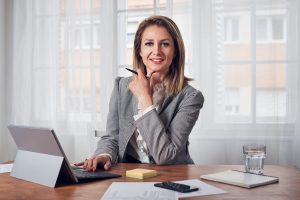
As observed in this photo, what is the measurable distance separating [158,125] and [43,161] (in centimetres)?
54

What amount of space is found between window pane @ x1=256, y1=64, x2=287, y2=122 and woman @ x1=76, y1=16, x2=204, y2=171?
684mm

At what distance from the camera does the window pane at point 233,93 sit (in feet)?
7.90

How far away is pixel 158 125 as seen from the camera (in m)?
1.58

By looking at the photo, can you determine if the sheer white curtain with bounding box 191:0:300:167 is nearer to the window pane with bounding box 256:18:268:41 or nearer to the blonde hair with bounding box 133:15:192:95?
the window pane with bounding box 256:18:268:41

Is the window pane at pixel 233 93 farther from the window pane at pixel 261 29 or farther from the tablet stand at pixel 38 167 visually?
the tablet stand at pixel 38 167

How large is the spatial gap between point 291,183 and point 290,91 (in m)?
1.24

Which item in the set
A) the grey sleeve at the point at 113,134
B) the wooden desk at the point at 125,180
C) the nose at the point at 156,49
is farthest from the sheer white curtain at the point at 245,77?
the wooden desk at the point at 125,180

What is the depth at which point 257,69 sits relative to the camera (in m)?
2.39

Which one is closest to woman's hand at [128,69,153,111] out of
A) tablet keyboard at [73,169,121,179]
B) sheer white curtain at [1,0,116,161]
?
tablet keyboard at [73,169,121,179]

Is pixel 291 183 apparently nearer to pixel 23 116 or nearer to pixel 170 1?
pixel 170 1

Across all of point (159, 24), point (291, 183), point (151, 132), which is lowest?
point (291, 183)

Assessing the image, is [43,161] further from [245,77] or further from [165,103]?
[245,77]

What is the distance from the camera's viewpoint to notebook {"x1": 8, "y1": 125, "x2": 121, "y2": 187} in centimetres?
114

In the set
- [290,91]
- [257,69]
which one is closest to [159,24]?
[257,69]
